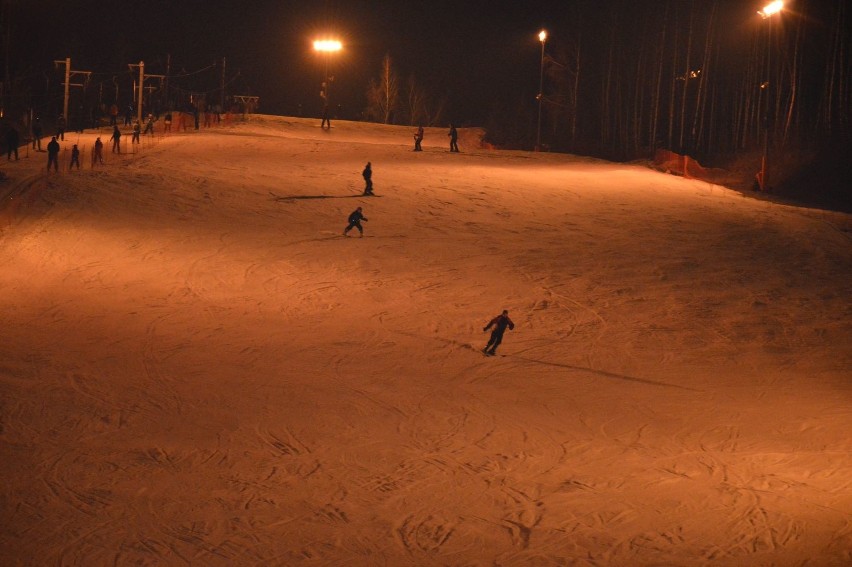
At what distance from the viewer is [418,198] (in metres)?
30.4

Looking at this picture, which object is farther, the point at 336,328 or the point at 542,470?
the point at 336,328

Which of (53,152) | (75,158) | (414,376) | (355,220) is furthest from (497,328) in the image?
(75,158)

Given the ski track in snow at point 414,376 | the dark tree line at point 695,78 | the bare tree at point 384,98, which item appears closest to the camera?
the ski track in snow at point 414,376

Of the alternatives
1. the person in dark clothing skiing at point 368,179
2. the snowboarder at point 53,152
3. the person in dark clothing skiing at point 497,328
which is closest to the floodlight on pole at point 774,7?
the person in dark clothing skiing at point 368,179

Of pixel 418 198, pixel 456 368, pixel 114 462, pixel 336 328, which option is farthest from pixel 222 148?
pixel 114 462

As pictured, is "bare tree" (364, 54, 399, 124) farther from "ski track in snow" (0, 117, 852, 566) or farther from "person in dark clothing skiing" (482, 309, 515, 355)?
"person in dark clothing skiing" (482, 309, 515, 355)

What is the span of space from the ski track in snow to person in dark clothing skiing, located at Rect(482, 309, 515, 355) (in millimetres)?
276

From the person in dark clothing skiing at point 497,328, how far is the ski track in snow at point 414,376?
0.28 metres

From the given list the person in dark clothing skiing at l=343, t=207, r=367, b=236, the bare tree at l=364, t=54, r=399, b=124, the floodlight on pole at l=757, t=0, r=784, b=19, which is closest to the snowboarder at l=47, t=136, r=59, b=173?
the person in dark clothing skiing at l=343, t=207, r=367, b=236

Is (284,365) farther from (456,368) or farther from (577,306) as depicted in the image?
(577,306)

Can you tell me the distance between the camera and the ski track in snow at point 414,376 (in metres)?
9.98

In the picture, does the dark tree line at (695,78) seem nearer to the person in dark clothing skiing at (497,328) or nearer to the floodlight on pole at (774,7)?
the floodlight on pole at (774,7)

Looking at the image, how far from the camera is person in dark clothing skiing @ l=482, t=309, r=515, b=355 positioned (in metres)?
16.7

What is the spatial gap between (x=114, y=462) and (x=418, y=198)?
19864 mm
